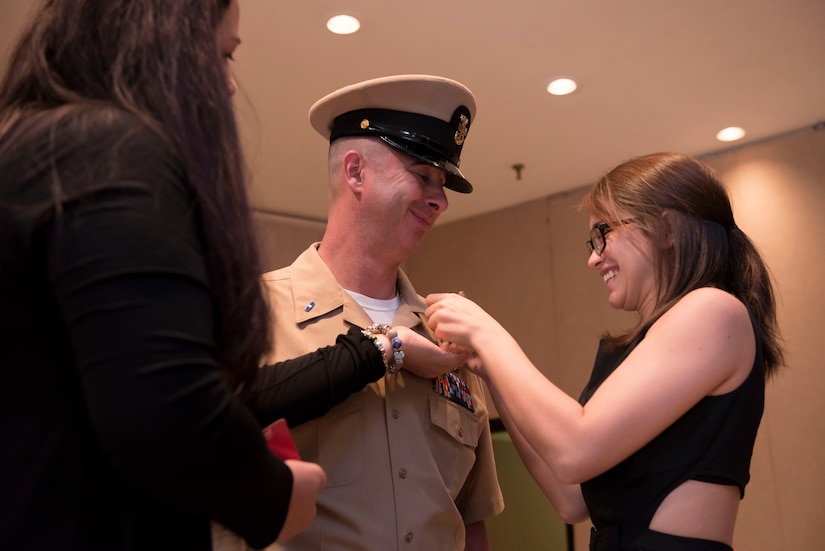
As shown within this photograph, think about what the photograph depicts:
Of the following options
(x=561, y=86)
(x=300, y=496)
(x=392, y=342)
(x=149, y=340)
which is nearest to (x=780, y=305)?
(x=561, y=86)

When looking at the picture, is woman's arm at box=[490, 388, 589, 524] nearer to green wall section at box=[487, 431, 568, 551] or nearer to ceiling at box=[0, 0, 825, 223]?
ceiling at box=[0, 0, 825, 223]

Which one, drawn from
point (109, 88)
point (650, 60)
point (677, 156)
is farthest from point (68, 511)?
point (650, 60)

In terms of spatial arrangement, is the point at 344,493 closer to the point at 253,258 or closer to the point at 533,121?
the point at 253,258

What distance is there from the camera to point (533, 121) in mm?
4254

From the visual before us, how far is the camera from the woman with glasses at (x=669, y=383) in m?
1.26

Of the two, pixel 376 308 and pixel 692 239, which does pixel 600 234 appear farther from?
pixel 376 308

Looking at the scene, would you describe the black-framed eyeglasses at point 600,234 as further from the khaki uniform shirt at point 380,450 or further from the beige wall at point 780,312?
A: the beige wall at point 780,312

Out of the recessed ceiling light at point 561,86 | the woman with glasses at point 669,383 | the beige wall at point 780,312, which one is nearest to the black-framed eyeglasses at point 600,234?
the woman with glasses at point 669,383

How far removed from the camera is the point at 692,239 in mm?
1436

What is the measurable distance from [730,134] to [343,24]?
2.58 metres

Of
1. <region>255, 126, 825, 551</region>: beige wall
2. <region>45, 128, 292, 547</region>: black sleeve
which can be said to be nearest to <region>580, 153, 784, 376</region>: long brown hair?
<region>45, 128, 292, 547</region>: black sleeve

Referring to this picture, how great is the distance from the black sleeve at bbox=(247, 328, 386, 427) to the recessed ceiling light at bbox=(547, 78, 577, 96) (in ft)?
9.14

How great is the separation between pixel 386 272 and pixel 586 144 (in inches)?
126

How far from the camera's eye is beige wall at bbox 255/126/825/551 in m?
4.23
